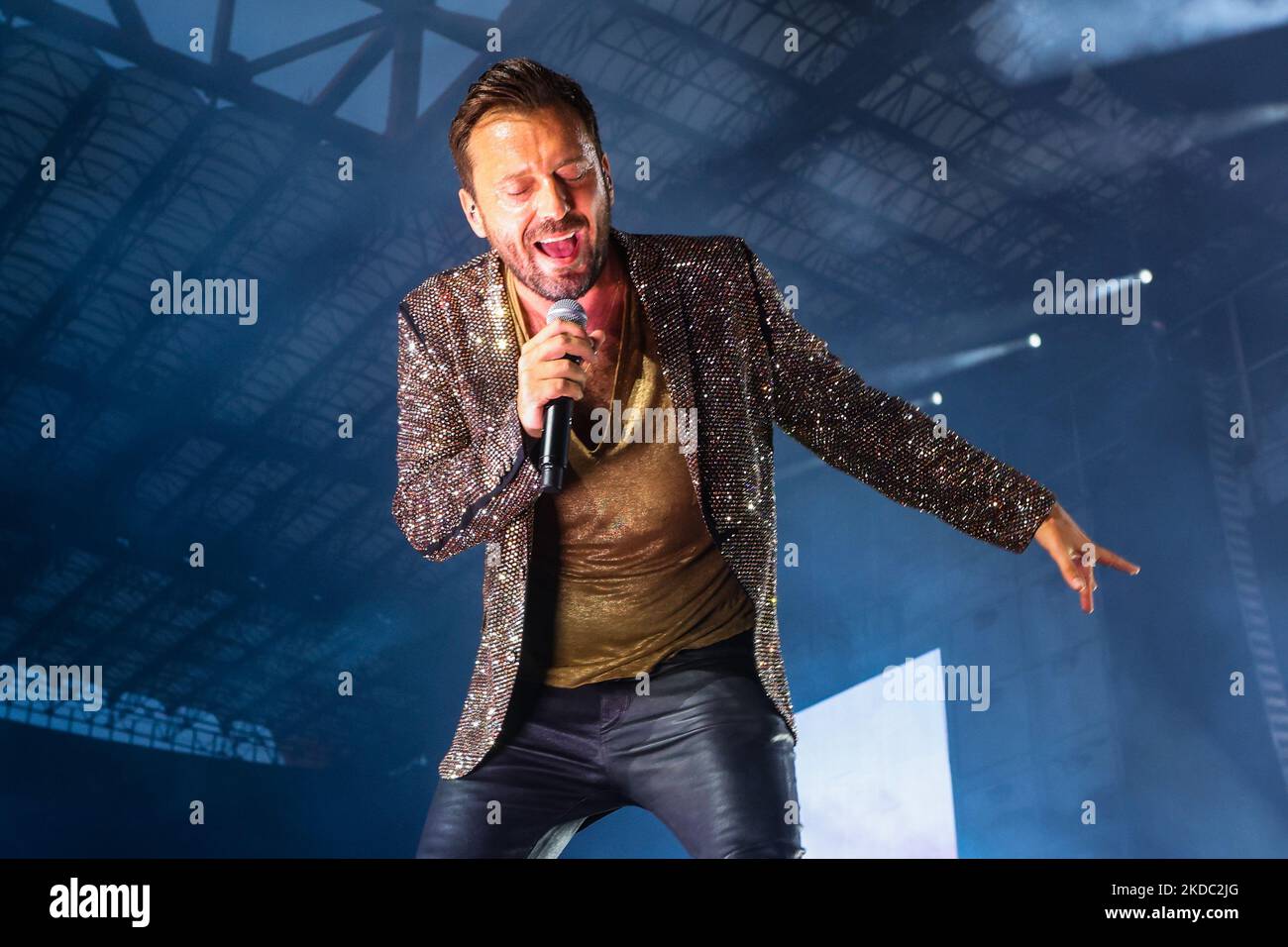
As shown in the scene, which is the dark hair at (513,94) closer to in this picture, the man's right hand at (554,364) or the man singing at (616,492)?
the man singing at (616,492)

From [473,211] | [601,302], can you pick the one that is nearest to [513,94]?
[473,211]

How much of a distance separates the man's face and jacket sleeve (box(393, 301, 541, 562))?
24 cm

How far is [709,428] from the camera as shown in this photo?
2.07m

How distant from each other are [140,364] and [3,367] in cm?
123

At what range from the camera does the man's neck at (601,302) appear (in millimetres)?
2182

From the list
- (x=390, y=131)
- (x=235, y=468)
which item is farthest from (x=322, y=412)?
(x=390, y=131)

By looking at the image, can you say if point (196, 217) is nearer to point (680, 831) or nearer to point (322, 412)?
point (322, 412)

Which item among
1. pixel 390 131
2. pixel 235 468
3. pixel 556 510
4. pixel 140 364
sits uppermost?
pixel 390 131

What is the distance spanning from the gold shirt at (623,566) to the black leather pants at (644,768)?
0.15 ft

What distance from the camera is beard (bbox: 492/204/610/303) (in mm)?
2062

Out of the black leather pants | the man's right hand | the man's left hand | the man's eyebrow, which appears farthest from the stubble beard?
the man's left hand

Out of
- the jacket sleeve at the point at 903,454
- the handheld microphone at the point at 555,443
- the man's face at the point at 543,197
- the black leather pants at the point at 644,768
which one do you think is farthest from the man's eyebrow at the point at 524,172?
the black leather pants at the point at 644,768

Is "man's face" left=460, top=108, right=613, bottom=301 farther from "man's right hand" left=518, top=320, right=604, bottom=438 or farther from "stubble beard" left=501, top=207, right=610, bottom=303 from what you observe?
"man's right hand" left=518, top=320, right=604, bottom=438

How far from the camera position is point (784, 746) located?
193 cm
